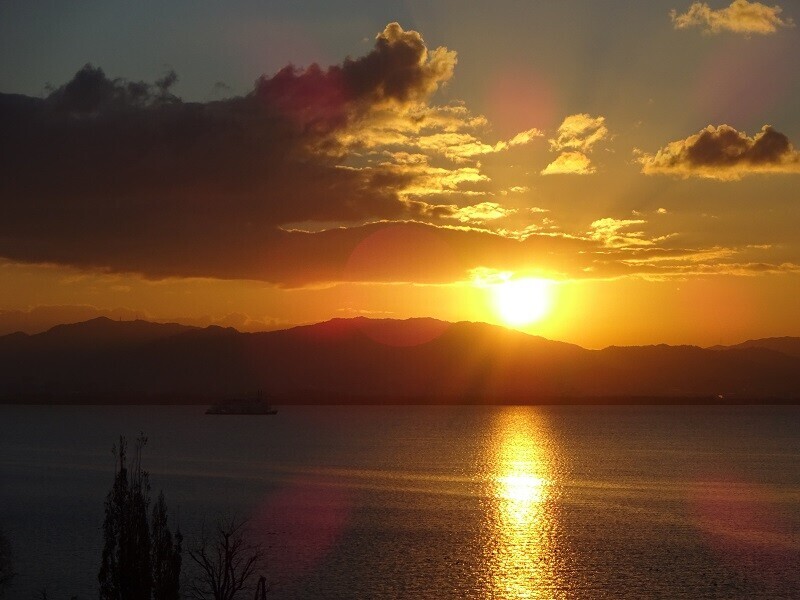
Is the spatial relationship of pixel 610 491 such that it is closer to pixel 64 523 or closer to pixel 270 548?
pixel 270 548

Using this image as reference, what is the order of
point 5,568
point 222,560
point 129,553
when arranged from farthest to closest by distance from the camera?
point 222,560, point 5,568, point 129,553

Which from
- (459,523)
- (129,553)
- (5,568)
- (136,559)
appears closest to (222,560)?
(5,568)

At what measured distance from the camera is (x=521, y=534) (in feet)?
288

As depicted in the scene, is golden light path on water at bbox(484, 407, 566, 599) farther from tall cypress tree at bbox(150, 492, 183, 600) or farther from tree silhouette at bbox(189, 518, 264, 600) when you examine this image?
tall cypress tree at bbox(150, 492, 183, 600)

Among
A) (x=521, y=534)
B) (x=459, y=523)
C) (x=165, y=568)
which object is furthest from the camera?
(x=459, y=523)

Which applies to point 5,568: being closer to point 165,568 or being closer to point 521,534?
point 165,568

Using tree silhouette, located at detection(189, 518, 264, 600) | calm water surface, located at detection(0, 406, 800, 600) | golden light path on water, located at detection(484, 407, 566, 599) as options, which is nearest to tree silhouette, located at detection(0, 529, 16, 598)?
calm water surface, located at detection(0, 406, 800, 600)

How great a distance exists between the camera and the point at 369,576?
67.2 meters

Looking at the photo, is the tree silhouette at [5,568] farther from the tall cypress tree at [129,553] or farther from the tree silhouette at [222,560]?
the tall cypress tree at [129,553]

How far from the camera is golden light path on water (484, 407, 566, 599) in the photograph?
6494 centimetres

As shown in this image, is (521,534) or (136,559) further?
(521,534)

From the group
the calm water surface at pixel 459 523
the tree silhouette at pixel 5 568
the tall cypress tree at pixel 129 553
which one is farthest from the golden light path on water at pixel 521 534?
the tree silhouette at pixel 5 568

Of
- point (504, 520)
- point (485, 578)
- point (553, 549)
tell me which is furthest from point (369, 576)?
point (504, 520)

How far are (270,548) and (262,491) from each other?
45.4 meters
